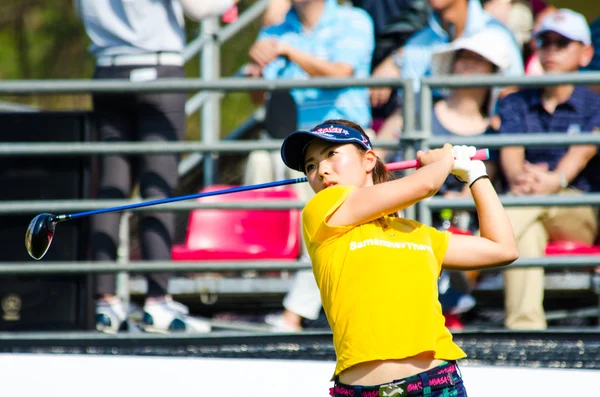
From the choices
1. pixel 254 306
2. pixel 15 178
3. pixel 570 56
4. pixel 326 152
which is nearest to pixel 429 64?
pixel 570 56

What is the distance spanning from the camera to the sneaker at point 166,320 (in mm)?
5098

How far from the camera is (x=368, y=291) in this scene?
2988 millimetres

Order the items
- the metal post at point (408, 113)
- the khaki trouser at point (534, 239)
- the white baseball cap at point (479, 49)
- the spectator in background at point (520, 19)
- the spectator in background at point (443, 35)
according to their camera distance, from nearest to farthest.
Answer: the khaki trouser at point (534, 239), the metal post at point (408, 113), the white baseball cap at point (479, 49), the spectator in background at point (443, 35), the spectator in background at point (520, 19)

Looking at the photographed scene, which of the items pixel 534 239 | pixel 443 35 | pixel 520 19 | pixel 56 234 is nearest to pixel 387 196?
pixel 534 239

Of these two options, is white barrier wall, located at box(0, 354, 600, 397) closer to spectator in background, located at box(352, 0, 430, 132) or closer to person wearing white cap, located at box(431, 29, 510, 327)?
person wearing white cap, located at box(431, 29, 510, 327)

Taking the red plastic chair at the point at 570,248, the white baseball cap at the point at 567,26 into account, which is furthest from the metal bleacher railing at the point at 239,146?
the white baseball cap at the point at 567,26

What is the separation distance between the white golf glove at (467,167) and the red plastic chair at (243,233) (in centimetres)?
246

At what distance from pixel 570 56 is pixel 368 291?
3243 millimetres

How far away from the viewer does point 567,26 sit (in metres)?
5.71

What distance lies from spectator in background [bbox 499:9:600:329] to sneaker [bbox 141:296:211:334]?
1.71 meters

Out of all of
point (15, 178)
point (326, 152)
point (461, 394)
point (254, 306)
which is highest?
point (15, 178)

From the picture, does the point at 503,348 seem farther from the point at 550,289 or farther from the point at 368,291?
the point at 368,291

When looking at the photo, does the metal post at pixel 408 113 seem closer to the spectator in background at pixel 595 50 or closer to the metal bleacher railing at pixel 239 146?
the metal bleacher railing at pixel 239 146

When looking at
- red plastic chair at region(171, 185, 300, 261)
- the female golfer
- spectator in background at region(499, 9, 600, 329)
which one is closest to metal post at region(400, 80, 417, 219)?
spectator in background at region(499, 9, 600, 329)
